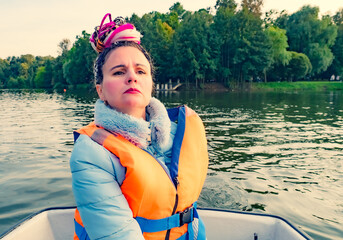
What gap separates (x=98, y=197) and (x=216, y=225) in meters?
2.37

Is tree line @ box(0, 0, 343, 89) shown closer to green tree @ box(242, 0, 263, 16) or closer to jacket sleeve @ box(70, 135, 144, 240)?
green tree @ box(242, 0, 263, 16)

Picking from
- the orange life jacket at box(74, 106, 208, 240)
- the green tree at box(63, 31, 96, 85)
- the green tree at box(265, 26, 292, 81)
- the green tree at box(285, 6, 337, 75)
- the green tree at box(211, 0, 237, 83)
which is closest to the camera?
the orange life jacket at box(74, 106, 208, 240)

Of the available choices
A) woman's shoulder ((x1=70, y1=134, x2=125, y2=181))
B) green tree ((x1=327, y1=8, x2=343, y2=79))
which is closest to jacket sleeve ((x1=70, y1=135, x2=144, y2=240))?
woman's shoulder ((x1=70, y1=134, x2=125, y2=181))

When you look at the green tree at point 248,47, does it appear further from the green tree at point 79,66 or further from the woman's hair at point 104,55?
the woman's hair at point 104,55

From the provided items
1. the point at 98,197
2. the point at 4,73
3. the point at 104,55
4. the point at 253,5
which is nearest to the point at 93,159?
the point at 98,197

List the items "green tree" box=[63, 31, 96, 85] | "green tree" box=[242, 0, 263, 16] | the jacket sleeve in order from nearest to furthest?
the jacket sleeve < "green tree" box=[242, 0, 263, 16] < "green tree" box=[63, 31, 96, 85]

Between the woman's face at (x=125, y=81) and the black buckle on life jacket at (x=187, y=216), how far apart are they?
81cm

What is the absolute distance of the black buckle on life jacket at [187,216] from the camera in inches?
83.9

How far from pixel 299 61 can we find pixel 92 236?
209ft

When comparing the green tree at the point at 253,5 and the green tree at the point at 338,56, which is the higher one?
the green tree at the point at 253,5

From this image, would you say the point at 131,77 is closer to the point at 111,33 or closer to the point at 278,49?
the point at 111,33

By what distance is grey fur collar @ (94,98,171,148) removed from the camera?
2.00m

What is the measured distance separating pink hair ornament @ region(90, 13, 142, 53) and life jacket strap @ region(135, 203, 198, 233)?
4.26 feet

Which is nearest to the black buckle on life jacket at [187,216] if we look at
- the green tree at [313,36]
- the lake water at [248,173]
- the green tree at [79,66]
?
the lake water at [248,173]
